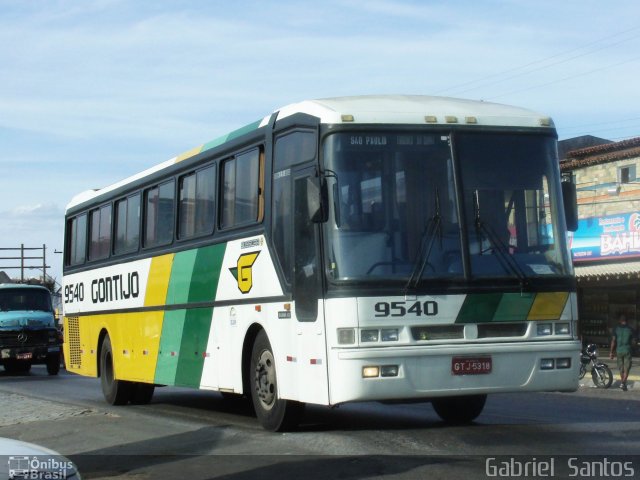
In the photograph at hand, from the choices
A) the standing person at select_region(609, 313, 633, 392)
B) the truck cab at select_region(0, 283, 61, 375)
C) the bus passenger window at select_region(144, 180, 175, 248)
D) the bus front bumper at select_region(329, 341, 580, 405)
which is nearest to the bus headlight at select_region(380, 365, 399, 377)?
the bus front bumper at select_region(329, 341, 580, 405)

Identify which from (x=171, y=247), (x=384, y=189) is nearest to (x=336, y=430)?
(x=384, y=189)

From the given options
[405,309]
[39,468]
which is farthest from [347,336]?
[39,468]

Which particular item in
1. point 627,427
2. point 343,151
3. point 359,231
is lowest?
point 627,427

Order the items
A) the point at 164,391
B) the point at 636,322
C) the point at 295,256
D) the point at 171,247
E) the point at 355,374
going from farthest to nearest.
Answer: the point at 636,322 < the point at 164,391 < the point at 171,247 < the point at 295,256 < the point at 355,374

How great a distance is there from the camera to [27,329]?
106 ft

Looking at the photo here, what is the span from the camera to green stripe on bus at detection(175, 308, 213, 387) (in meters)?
14.2

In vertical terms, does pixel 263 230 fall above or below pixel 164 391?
above

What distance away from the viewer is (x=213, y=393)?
68.2 ft

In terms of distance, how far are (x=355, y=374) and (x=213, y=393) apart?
35.2ft

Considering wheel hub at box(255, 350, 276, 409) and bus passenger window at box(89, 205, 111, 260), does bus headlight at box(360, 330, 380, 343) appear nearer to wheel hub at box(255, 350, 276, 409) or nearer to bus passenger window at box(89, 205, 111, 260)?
wheel hub at box(255, 350, 276, 409)

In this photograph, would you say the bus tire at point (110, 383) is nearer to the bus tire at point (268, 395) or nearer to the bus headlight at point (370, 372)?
the bus tire at point (268, 395)

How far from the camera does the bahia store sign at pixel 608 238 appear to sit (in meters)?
33.4

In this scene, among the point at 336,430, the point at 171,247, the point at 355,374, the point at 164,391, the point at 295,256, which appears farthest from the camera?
the point at 164,391

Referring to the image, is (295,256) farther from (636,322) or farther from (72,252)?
(636,322)
